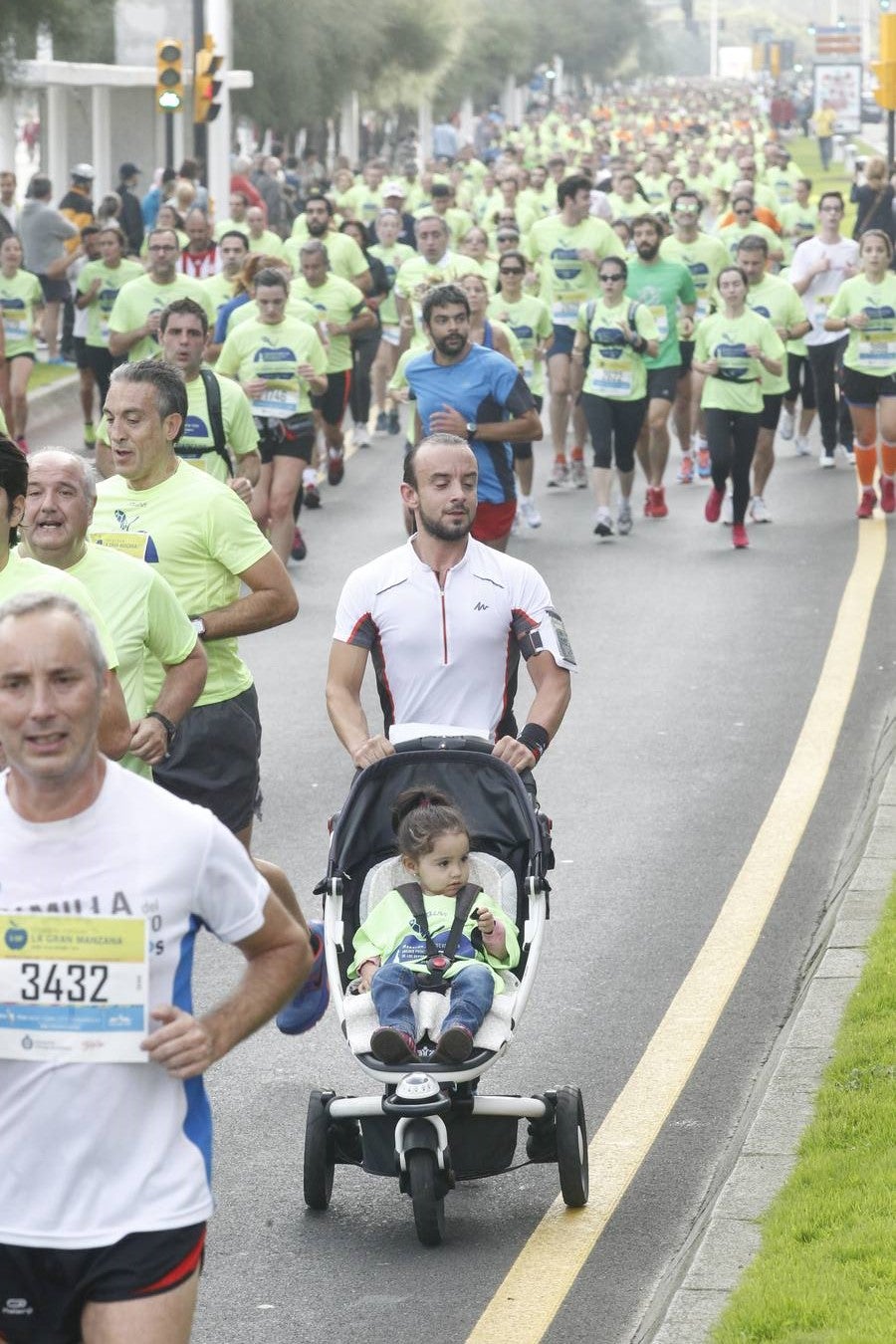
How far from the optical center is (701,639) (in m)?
14.2

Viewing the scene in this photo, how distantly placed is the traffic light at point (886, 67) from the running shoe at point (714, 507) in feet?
31.9

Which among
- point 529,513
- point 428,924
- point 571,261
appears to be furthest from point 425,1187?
point 571,261

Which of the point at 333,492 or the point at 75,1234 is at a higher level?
the point at 75,1234

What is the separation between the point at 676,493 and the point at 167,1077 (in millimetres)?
16369

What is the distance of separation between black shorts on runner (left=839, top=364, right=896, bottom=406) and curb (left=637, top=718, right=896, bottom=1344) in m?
8.75

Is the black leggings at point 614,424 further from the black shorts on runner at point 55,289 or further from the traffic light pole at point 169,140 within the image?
the traffic light pole at point 169,140

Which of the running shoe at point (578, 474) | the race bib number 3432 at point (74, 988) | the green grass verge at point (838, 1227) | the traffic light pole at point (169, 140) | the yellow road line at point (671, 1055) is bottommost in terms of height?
the running shoe at point (578, 474)

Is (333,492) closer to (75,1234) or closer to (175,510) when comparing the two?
(175,510)

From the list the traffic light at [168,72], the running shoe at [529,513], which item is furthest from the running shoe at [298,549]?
the traffic light at [168,72]

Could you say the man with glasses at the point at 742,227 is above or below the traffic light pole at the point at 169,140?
below

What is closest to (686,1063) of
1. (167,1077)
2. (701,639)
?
(167,1077)

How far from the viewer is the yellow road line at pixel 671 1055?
228 inches

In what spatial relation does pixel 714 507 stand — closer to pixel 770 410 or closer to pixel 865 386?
pixel 770 410

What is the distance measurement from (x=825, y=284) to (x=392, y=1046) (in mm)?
16015
